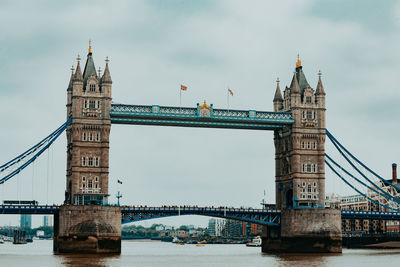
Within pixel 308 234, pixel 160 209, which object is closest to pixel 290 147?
pixel 308 234

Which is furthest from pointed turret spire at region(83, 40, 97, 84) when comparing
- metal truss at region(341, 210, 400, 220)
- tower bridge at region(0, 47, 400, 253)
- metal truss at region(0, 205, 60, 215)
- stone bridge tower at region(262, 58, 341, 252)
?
metal truss at region(341, 210, 400, 220)

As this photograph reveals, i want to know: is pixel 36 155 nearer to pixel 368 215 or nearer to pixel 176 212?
pixel 176 212

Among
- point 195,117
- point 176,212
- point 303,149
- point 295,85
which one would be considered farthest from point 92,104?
point 303,149

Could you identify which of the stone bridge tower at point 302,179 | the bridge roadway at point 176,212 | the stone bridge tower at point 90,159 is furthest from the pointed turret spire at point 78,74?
the stone bridge tower at point 302,179

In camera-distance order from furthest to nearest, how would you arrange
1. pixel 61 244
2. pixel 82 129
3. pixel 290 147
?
pixel 290 147, pixel 82 129, pixel 61 244

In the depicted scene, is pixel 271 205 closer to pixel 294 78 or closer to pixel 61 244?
pixel 294 78

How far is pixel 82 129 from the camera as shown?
114m

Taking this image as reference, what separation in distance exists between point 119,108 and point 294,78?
104 feet

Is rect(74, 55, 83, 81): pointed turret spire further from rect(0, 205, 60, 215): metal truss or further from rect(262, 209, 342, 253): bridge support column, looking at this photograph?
rect(262, 209, 342, 253): bridge support column

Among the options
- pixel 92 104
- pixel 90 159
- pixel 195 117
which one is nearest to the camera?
pixel 90 159

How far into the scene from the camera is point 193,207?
4678 inches

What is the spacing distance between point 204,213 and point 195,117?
15859 millimetres

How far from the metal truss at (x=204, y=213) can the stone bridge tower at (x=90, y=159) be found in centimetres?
524

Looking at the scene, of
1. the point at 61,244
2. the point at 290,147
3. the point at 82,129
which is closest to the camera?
the point at 61,244
